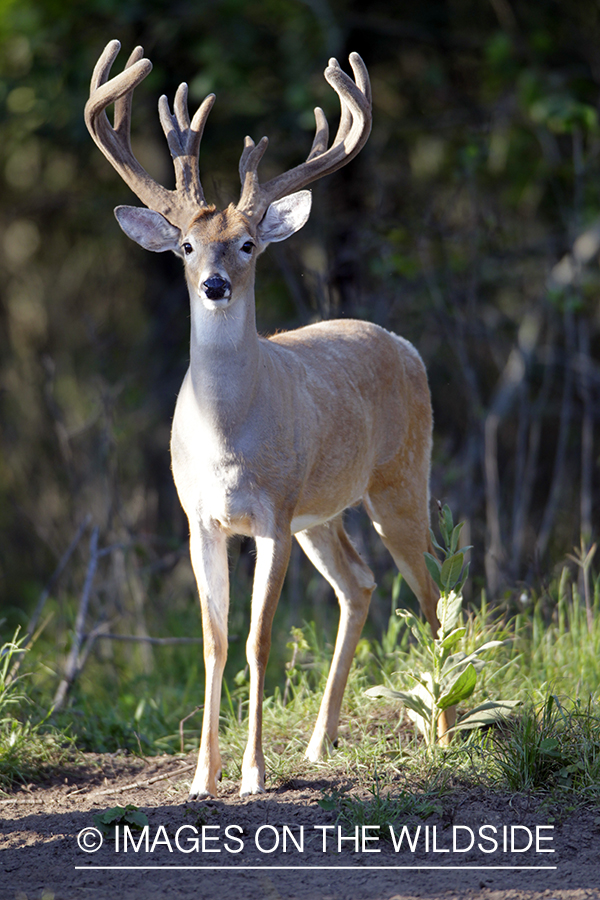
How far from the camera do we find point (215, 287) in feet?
14.0

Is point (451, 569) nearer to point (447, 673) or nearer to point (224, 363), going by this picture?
point (447, 673)

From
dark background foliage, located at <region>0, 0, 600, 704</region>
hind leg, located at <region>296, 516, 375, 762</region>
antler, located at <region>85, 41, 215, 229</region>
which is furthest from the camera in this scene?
dark background foliage, located at <region>0, 0, 600, 704</region>

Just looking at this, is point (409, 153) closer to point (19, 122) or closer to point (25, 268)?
point (19, 122)

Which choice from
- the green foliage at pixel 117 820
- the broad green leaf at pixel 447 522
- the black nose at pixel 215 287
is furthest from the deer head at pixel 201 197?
the green foliage at pixel 117 820

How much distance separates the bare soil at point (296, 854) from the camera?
3.58 m

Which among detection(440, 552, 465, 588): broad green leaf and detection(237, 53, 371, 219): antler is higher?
detection(237, 53, 371, 219): antler

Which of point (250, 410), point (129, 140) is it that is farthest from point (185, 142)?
point (250, 410)

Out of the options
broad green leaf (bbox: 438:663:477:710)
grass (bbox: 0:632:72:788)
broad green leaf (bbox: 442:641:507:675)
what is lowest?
grass (bbox: 0:632:72:788)

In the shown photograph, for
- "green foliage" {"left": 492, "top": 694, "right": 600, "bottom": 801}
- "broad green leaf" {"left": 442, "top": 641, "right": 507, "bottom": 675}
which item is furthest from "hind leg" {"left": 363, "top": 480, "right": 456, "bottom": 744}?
"green foliage" {"left": 492, "top": 694, "right": 600, "bottom": 801}

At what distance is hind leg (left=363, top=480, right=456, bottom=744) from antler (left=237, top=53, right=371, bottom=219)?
1605 millimetres

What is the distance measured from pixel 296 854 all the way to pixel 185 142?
305 centimetres

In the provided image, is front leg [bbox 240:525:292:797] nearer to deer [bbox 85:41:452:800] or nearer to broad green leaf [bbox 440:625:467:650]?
deer [bbox 85:41:452:800]

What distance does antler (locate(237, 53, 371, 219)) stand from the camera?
4.69 metres

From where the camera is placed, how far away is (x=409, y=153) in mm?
11023
